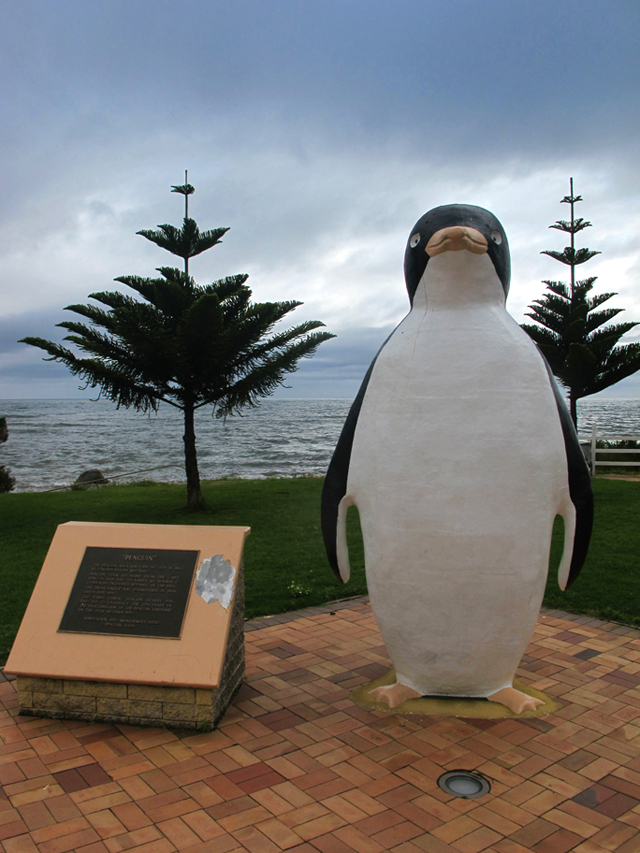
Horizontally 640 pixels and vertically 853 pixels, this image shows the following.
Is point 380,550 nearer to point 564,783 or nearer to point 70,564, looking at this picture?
point 564,783

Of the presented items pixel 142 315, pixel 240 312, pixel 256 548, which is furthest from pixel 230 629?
pixel 240 312

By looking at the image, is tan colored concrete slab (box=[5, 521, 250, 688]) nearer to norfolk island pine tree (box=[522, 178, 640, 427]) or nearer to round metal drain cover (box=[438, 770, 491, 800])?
round metal drain cover (box=[438, 770, 491, 800])

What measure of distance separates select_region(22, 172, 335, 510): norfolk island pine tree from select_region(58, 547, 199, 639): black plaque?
18.6 feet

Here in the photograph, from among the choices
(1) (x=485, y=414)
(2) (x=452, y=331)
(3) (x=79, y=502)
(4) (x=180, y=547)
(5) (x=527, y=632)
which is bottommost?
(3) (x=79, y=502)

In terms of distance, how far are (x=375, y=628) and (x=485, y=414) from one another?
230 cm

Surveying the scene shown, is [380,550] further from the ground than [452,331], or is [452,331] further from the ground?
[452,331]

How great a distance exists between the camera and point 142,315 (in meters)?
9.38

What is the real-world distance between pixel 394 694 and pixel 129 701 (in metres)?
1.35

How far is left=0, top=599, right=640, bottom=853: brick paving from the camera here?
2469mm

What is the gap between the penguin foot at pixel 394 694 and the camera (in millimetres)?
3480

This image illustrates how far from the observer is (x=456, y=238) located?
10.4 ft

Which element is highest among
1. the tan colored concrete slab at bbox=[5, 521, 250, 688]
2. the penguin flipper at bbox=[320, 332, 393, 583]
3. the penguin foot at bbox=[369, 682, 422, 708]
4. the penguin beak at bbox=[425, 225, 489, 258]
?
the penguin beak at bbox=[425, 225, 489, 258]

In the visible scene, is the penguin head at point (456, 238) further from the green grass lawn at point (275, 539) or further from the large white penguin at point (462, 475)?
the green grass lawn at point (275, 539)

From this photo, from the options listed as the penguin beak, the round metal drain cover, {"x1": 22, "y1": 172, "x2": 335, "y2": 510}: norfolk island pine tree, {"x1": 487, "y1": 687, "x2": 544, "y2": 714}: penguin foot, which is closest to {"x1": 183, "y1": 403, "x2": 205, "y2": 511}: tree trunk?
A: {"x1": 22, "y1": 172, "x2": 335, "y2": 510}: norfolk island pine tree
